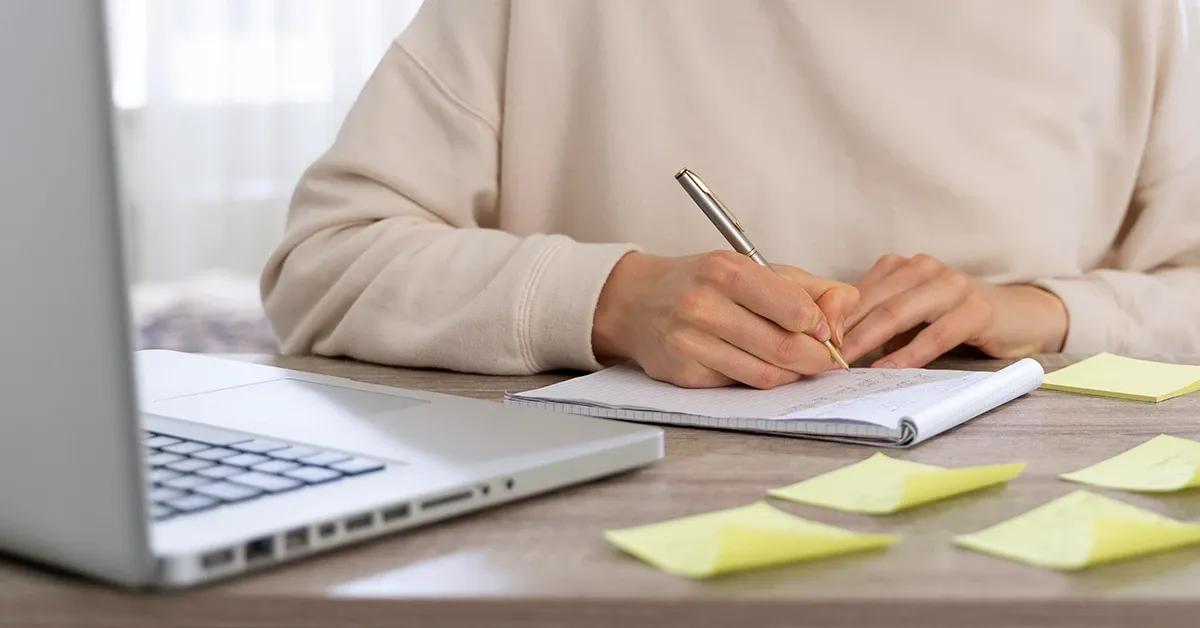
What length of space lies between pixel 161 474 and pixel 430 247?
0.63 meters

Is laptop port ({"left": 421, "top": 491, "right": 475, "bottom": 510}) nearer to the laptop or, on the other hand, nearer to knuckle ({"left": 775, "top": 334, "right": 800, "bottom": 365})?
the laptop

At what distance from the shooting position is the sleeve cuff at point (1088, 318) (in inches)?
52.2

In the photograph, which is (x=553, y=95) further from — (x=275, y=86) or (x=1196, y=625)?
(x=275, y=86)

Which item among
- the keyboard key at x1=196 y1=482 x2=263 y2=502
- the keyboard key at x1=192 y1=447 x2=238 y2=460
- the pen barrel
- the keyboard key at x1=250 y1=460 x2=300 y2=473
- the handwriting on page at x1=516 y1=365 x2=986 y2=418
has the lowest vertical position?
the handwriting on page at x1=516 y1=365 x2=986 y2=418

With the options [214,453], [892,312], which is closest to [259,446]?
[214,453]

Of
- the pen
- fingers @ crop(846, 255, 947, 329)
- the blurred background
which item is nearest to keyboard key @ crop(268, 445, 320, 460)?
the pen

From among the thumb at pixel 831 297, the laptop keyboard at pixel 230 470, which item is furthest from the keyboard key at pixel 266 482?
the thumb at pixel 831 297

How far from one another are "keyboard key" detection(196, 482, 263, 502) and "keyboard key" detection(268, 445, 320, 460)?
5 cm

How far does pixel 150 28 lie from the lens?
3.45 metres

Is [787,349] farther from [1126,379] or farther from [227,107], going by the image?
[227,107]

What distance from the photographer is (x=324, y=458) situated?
0.64 meters

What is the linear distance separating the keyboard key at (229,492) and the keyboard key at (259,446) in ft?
0.23

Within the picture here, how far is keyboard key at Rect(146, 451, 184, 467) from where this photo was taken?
0.64 meters

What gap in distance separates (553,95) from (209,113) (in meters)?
2.31
